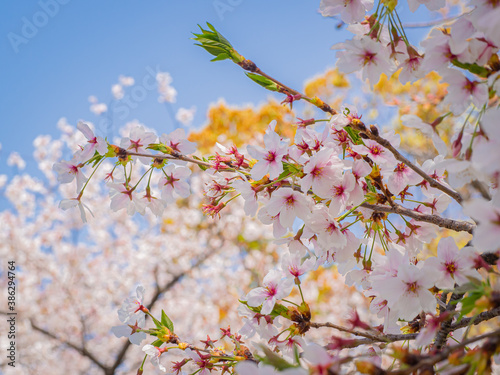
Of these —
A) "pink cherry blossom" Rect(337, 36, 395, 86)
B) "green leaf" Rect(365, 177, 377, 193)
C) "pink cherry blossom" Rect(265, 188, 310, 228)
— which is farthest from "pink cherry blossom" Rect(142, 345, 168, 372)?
"pink cherry blossom" Rect(337, 36, 395, 86)

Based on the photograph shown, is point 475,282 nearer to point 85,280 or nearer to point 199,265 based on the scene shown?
point 199,265

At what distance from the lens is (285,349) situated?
1120 millimetres

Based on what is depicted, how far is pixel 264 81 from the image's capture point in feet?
3.40

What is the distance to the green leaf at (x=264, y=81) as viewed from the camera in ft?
3.39

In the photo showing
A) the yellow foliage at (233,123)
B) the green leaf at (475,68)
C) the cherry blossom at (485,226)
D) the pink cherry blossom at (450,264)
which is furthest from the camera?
the yellow foliage at (233,123)

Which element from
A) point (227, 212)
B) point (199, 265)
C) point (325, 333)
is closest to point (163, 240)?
point (199, 265)

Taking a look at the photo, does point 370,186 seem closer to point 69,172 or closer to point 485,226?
point 485,226

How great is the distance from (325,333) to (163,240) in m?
3.84

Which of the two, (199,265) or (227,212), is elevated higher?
(227,212)

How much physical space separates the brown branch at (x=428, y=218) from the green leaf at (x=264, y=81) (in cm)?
42

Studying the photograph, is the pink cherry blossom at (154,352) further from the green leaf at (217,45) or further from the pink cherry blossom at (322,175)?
the green leaf at (217,45)

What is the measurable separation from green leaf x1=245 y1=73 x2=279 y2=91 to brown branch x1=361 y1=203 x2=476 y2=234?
0.42 metres

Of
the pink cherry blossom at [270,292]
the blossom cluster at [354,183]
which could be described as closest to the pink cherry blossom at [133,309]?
the blossom cluster at [354,183]

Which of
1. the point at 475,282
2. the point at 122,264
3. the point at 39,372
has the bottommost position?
the point at 475,282
